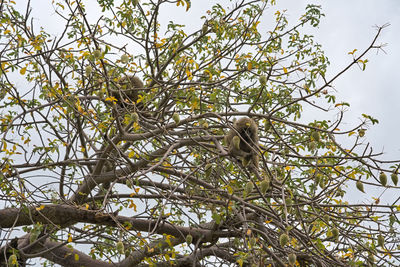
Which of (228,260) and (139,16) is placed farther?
(139,16)

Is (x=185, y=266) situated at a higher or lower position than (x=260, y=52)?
lower

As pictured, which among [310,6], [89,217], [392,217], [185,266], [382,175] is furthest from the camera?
[310,6]

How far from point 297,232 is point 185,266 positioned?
7.82ft

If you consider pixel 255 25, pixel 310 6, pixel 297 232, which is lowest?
pixel 297 232

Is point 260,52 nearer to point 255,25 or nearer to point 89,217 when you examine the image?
point 255,25

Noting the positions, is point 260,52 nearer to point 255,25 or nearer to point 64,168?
point 255,25

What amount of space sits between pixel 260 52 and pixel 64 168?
2.87m

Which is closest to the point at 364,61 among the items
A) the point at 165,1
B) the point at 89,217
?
the point at 165,1

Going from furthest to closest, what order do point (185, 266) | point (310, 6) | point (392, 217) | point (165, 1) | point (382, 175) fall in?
point (310, 6) < point (185, 266) < point (165, 1) < point (392, 217) < point (382, 175)

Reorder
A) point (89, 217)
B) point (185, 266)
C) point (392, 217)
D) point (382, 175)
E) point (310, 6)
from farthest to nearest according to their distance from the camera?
point (310, 6) → point (185, 266) → point (89, 217) → point (392, 217) → point (382, 175)

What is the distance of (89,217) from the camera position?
4.97 meters

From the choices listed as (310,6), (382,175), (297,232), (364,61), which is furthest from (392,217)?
(310,6)

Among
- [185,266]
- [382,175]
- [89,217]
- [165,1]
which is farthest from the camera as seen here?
[185,266]

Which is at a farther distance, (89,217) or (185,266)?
(185,266)
